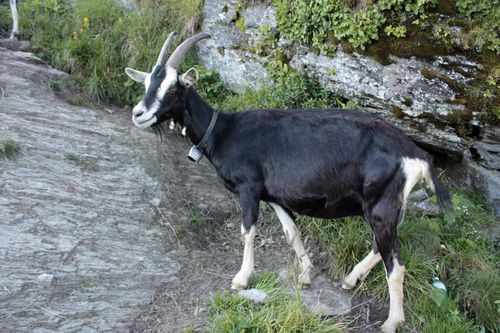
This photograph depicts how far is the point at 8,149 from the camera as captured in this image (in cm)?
564

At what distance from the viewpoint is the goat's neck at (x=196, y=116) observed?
4.80 meters

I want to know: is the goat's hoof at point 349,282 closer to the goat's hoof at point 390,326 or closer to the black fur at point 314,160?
the black fur at point 314,160

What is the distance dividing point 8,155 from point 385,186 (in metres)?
4.02

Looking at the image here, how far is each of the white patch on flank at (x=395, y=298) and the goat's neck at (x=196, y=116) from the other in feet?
6.80

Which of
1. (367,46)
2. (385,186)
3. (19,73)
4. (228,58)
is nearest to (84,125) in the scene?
(19,73)

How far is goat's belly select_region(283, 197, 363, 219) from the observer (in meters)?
4.41


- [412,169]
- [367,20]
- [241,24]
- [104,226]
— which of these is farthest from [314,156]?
[241,24]

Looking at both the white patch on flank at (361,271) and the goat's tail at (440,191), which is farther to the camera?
the white patch on flank at (361,271)

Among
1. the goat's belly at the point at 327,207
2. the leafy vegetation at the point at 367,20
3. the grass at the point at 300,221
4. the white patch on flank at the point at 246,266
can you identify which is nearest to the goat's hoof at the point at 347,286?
the grass at the point at 300,221

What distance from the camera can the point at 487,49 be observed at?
508 cm

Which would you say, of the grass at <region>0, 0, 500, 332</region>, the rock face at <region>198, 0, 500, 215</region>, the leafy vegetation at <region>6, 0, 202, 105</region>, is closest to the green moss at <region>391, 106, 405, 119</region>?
the rock face at <region>198, 0, 500, 215</region>

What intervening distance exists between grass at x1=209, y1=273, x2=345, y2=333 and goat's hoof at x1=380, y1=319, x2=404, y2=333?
0.38 metres

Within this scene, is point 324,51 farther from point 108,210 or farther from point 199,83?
point 108,210

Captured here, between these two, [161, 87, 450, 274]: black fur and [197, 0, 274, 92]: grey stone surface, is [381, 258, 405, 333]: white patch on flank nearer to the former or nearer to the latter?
[161, 87, 450, 274]: black fur
